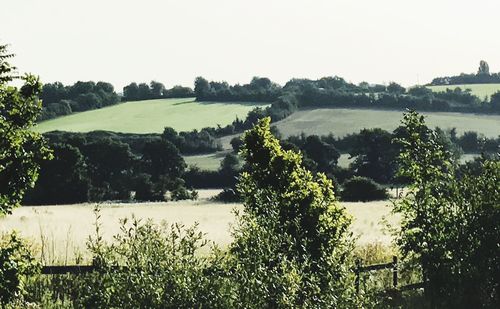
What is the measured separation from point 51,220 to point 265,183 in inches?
1374

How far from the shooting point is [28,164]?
1556 cm

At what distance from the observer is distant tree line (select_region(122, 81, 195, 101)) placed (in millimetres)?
169212

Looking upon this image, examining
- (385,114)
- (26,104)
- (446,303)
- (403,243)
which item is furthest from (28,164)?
(385,114)

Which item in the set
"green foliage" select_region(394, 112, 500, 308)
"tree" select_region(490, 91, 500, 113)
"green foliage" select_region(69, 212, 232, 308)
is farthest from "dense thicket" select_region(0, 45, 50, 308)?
"tree" select_region(490, 91, 500, 113)

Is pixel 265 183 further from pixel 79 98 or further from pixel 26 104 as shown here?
pixel 79 98

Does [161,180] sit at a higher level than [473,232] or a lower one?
lower

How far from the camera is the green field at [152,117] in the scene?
127500 mm

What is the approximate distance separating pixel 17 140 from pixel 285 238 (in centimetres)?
621

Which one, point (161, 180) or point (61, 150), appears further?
point (161, 180)

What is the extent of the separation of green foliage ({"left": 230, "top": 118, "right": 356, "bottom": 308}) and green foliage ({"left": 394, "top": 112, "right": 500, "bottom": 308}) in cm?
207

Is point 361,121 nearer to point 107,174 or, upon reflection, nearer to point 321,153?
Answer: point 321,153

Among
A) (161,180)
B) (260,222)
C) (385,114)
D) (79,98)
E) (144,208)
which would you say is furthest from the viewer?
(79,98)

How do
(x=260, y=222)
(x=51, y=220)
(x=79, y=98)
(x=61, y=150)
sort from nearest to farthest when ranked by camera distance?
(x=260, y=222)
(x=51, y=220)
(x=61, y=150)
(x=79, y=98)

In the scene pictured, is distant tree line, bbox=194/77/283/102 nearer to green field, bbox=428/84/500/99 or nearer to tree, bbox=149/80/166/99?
tree, bbox=149/80/166/99
